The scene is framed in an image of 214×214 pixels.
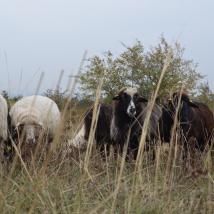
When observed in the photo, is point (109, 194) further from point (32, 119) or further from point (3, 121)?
point (32, 119)

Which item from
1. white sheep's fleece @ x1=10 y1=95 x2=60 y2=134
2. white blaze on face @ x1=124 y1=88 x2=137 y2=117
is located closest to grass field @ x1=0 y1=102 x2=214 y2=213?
white sheep's fleece @ x1=10 y1=95 x2=60 y2=134

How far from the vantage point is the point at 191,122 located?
9500 mm

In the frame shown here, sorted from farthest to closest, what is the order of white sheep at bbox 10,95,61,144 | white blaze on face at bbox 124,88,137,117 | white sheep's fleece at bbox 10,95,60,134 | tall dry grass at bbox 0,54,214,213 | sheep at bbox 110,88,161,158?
sheep at bbox 110,88,161,158
white blaze on face at bbox 124,88,137,117
white sheep's fleece at bbox 10,95,60,134
white sheep at bbox 10,95,61,144
tall dry grass at bbox 0,54,214,213

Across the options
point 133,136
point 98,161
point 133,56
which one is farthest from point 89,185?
point 133,56

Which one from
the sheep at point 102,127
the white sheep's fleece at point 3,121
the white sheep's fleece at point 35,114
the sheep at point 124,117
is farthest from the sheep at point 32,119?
the sheep at point 124,117

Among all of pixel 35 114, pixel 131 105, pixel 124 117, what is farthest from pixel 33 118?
pixel 124 117

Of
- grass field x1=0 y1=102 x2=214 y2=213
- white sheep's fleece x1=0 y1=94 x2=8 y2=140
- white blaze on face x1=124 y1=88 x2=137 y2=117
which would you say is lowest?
grass field x1=0 y1=102 x2=214 y2=213

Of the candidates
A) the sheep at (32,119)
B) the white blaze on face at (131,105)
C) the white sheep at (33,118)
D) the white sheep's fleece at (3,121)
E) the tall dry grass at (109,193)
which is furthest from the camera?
the white blaze on face at (131,105)

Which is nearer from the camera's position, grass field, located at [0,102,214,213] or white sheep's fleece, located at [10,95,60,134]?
grass field, located at [0,102,214,213]

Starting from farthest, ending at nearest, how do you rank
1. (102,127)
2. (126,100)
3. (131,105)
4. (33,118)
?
(102,127) < (126,100) < (131,105) < (33,118)

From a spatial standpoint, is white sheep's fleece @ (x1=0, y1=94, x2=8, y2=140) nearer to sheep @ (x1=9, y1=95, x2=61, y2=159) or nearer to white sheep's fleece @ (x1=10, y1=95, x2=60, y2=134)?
sheep @ (x1=9, y1=95, x2=61, y2=159)

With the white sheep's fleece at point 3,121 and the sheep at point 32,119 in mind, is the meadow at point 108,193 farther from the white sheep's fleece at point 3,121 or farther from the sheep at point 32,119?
the sheep at point 32,119

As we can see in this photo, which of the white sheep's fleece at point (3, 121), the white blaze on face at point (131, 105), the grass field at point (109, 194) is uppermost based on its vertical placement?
the white blaze on face at point (131, 105)

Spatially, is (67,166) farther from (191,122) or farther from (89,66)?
(89,66)
